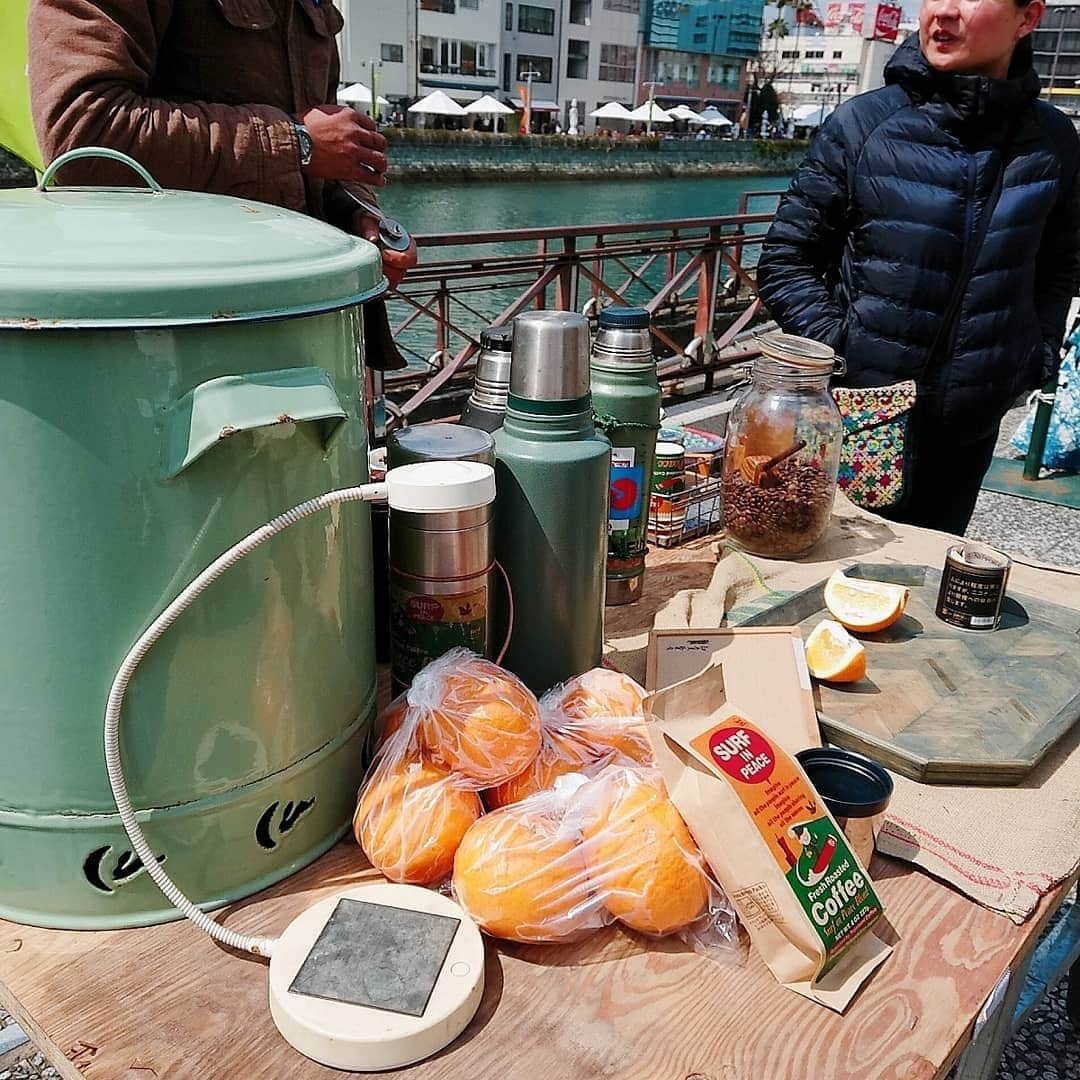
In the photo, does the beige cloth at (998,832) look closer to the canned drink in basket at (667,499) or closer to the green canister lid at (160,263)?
the canned drink in basket at (667,499)

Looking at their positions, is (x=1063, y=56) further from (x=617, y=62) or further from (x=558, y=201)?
(x=558, y=201)

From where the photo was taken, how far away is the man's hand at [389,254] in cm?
142

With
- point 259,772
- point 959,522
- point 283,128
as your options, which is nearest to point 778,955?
point 259,772

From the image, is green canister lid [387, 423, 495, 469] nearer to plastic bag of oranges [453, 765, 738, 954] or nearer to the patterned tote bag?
plastic bag of oranges [453, 765, 738, 954]

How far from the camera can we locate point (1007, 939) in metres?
0.94

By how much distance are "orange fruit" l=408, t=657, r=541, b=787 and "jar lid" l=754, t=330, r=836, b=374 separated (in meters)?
1.05

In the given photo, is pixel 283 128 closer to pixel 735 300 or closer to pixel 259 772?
pixel 259 772

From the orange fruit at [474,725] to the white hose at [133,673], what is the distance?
0.22 metres

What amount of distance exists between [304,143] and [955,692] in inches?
49.2

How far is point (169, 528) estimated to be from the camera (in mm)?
801

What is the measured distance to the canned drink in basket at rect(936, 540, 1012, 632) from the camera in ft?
4.90

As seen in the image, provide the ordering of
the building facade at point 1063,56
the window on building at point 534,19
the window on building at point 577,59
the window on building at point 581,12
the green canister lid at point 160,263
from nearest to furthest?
1. the green canister lid at point 160,263
2. the window on building at point 534,19
3. the window on building at point 581,12
4. the window on building at point 577,59
5. the building facade at point 1063,56

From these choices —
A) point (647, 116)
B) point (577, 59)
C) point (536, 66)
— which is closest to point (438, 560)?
point (647, 116)

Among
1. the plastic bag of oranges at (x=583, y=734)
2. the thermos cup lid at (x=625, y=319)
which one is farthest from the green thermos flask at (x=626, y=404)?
the plastic bag of oranges at (x=583, y=734)
